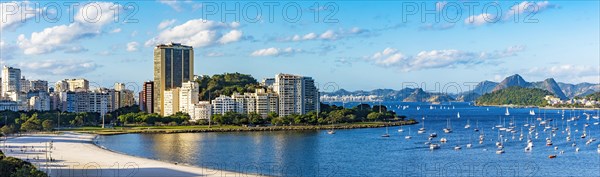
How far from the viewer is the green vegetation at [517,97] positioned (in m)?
129

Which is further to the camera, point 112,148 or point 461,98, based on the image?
point 461,98

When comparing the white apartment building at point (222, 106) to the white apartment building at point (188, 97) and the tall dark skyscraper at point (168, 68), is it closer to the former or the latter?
the white apartment building at point (188, 97)

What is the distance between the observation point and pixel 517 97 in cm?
13262

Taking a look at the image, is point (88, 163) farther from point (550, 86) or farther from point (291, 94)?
point (550, 86)

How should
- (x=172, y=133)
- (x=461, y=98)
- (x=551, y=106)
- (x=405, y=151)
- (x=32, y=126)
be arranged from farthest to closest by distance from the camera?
(x=461, y=98)
(x=551, y=106)
(x=172, y=133)
(x=32, y=126)
(x=405, y=151)

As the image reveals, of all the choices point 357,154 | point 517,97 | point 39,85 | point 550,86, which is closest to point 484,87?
point 550,86

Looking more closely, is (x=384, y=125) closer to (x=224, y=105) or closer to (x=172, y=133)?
(x=224, y=105)

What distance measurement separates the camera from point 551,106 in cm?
11619

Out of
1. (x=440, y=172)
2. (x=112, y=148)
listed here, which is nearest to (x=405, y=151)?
(x=440, y=172)

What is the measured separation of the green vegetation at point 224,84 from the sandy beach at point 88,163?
31.7 meters

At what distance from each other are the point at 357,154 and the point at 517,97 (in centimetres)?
10961

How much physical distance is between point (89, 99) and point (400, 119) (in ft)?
105

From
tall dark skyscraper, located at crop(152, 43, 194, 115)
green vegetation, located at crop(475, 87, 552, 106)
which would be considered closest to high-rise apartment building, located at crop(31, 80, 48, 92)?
tall dark skyscraper, located at crop(152, 43, 194, 115)

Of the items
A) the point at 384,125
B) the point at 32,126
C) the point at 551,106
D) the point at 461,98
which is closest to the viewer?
the point at 32,126
